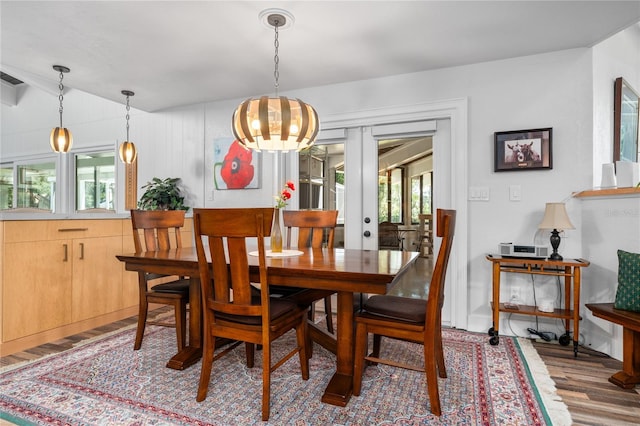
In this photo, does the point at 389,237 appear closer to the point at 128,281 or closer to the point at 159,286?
the point at 159,286

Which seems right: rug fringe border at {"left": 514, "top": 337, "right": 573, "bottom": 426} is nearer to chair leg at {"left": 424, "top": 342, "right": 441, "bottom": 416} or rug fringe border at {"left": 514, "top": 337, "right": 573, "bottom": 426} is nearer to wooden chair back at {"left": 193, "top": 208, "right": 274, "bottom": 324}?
chair leg at {"left": 424, "top": 342, "right": 441, "bottom": 416}

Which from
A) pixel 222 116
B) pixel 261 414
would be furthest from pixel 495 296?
pixel 222 116

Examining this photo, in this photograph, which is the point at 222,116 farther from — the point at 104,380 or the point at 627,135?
the point at 627,135

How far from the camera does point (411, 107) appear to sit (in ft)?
11.2

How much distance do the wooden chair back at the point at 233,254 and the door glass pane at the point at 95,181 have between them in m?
4.14

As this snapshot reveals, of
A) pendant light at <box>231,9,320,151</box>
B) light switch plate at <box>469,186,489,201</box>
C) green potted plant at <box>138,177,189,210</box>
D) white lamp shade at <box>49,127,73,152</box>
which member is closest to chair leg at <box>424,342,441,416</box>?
pendant light at <box>231,9,320,151</box>

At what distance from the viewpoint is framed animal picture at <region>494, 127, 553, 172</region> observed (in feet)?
9.71

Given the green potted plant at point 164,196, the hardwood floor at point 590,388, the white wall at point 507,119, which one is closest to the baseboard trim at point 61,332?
the green potted plant at point 164,196

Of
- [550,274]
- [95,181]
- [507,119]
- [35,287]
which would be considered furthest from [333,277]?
[95,181]

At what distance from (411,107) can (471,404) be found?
8.43ft

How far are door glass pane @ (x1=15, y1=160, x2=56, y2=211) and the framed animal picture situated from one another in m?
6.60

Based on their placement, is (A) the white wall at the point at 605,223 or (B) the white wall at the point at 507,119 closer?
(A) the white wall at the point at 605,223

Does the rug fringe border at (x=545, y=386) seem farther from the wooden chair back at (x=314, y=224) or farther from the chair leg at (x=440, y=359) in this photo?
the wooden chair back at (x=314, y=224)

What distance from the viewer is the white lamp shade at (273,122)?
6.70 ft
